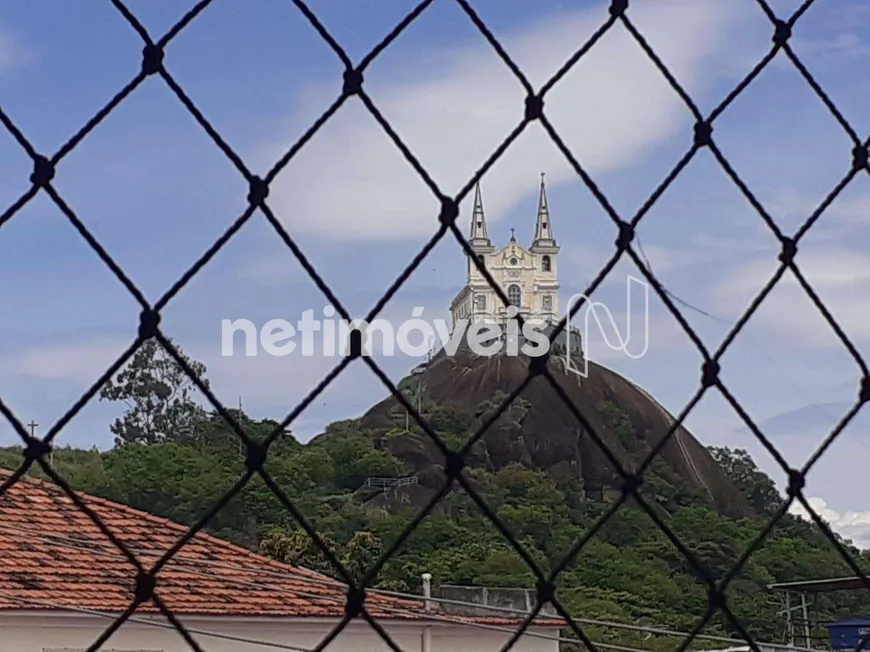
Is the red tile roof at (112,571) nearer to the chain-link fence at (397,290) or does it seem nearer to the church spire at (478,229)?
the church spire at (478,229)

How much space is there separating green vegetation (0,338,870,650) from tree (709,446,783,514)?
43mm

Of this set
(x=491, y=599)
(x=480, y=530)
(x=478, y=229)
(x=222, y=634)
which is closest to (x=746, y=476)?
(x=480, y=530)

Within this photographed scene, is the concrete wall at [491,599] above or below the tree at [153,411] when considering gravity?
below

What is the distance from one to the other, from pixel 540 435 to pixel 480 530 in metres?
11.6

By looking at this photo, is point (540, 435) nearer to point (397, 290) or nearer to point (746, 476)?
point (746, 476)

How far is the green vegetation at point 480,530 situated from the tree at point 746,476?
4 cm

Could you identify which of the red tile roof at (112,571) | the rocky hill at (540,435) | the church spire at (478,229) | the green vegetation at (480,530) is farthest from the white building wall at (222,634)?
the rocky hill at (540,435)

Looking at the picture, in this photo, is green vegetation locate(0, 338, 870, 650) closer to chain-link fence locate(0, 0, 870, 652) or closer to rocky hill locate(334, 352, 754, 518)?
rocky hill locate(334, 352, 754, 518)

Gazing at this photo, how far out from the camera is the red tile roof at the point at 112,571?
4.46 meters

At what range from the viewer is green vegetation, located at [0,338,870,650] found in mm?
7609

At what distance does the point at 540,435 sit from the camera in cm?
2550

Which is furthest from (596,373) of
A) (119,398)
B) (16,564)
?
(16,564)

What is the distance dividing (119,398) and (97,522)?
1532 centimetres

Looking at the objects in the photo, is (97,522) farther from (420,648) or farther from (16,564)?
(420,648)
